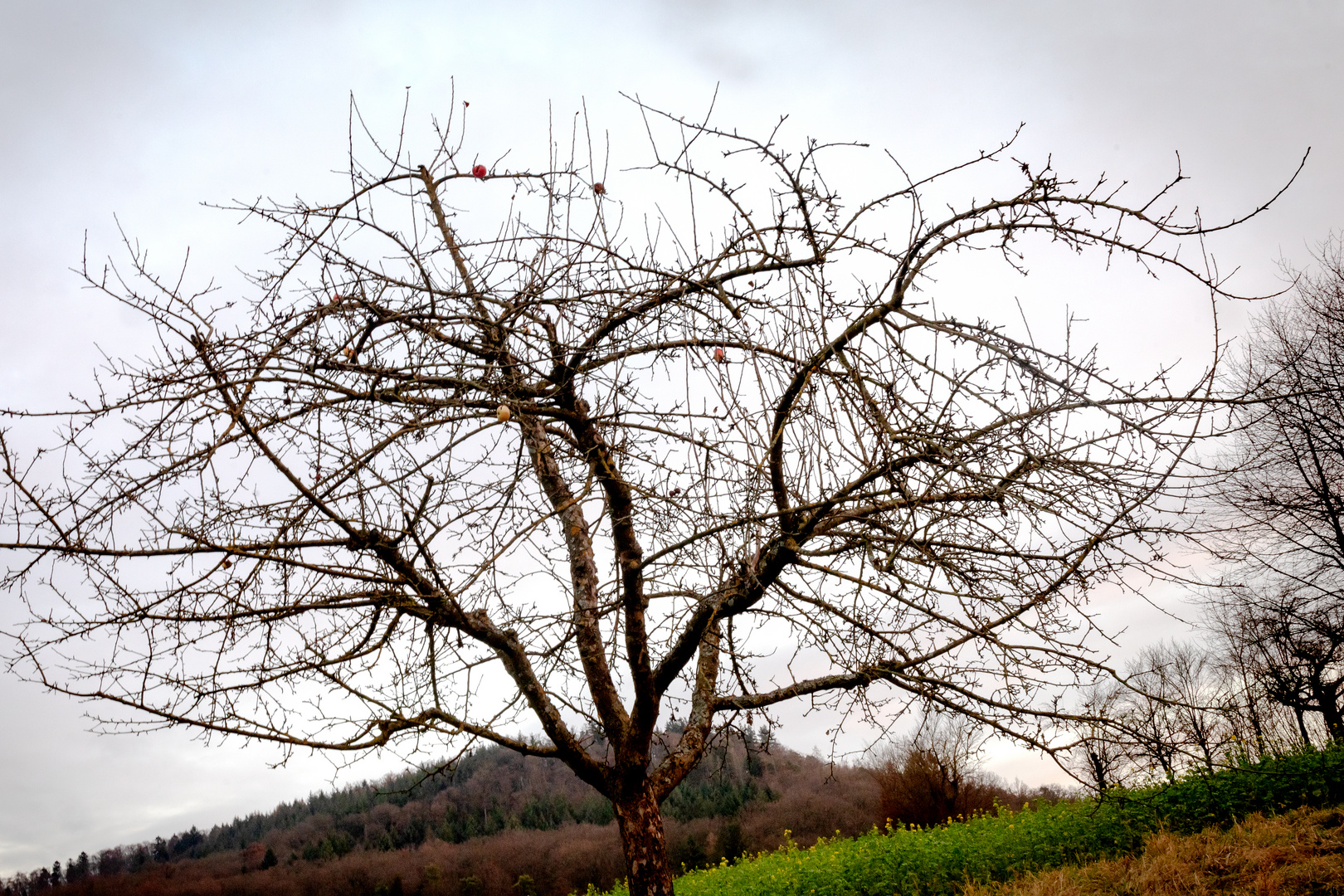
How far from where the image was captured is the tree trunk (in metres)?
4.11

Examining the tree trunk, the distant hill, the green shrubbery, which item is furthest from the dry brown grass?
the distant hill

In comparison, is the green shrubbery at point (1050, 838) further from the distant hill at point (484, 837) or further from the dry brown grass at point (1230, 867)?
the distant hill at point (484, 837)

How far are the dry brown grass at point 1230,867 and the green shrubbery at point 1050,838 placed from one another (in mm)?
445

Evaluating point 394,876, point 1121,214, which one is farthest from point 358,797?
point 1121,214

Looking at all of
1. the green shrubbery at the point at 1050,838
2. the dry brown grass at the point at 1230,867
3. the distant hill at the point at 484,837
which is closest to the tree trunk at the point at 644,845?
the dry brown grass at the point at 1230,867

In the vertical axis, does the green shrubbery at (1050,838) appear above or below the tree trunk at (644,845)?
below

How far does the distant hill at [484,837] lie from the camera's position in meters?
19.8

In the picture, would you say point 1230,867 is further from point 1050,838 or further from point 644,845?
point 644,845

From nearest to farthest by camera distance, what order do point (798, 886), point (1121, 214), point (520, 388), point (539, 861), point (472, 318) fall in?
point (1121, 214) < point (472, 318) < point (520, 388) < point (798, 886) < point (539, 861)

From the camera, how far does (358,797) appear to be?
101 feet

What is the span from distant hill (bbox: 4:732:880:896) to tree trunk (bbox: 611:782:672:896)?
43.6 feet

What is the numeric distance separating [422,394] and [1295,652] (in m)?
15.4

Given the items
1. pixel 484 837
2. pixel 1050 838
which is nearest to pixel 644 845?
pixel 1050 838

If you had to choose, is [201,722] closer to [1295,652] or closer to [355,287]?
[355,287]
